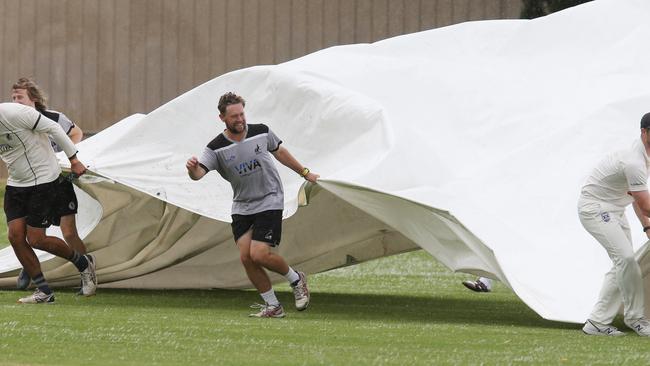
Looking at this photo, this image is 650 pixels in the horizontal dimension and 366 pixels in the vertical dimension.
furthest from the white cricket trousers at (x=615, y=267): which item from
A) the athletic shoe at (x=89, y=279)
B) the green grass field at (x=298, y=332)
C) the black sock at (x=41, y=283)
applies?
the athletic shoe at (x=89, y=279)

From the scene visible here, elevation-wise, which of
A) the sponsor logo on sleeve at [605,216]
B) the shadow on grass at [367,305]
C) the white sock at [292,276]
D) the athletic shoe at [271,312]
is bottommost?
the shadow on grass at [367,305]

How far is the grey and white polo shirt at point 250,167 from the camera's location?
36.6 feet

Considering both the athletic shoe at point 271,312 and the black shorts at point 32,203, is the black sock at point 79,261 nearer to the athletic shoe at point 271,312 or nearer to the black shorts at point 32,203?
the black shorts at point 32,203

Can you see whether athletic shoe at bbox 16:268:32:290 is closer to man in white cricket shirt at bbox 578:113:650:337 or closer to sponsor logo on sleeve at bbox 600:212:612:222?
man in white cricket shirt at bbox 578:113:650:337

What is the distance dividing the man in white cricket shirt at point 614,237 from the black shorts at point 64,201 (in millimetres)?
4926

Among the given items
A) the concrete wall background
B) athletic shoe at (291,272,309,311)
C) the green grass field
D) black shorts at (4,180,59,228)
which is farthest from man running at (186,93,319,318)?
the concrete wall background

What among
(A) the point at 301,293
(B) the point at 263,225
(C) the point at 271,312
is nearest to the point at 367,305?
(A) the point at 301,293

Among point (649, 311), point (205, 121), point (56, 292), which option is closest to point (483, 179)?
point (649, 311)

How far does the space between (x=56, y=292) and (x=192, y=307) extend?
1.94 meters

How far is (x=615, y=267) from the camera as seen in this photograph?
10.0 metres

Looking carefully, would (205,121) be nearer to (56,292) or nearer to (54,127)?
(54,127)

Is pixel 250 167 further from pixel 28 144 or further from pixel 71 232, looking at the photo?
pixel 71 232

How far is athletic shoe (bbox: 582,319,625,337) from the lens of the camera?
32.9 ft

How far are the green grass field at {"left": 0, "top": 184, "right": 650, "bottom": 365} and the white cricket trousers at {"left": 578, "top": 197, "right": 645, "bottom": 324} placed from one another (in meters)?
0.22
